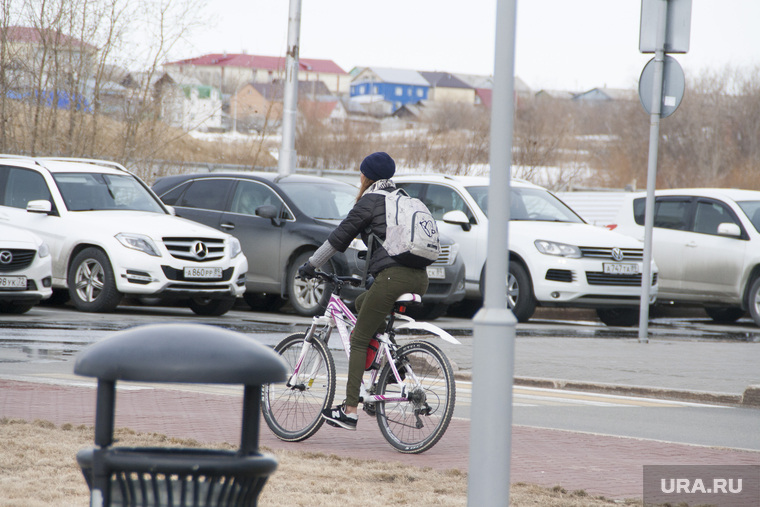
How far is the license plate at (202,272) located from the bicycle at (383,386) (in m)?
6.86

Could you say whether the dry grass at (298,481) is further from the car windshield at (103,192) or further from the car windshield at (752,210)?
the car windshield at (752,210)

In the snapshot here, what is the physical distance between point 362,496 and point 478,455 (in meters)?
1.36

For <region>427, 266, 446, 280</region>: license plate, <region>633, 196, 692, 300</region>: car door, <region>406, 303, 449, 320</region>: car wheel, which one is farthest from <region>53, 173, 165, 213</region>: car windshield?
<region>633, 196, 692, 300</region>: car door

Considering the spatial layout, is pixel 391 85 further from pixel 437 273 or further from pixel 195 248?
pixel 195 248

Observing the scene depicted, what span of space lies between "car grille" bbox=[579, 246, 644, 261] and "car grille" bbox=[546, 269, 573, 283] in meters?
0.35

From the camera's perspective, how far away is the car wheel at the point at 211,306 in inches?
573

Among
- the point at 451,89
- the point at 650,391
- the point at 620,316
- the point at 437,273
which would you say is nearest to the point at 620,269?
the point at 620,316

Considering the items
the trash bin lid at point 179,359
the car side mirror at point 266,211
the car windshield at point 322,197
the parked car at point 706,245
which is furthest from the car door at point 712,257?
the trash bin lid at point 179,359

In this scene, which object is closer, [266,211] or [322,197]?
[266,211]

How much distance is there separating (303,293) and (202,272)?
4.94 ft

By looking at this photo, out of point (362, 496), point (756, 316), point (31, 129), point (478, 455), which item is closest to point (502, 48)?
point (478, 455)

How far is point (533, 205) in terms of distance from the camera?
16.0 metres

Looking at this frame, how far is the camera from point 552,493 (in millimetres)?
5297

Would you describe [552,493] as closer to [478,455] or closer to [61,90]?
[478,455]
